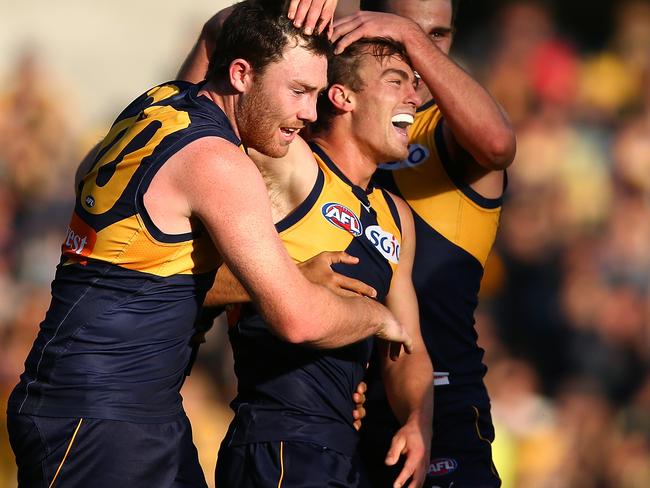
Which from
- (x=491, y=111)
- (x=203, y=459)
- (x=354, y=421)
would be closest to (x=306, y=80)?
(x=491, y=111)

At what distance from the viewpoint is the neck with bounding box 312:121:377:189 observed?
467 cm

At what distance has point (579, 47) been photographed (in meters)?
11.0

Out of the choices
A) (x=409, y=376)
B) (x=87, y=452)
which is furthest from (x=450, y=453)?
(x=87, y=452)

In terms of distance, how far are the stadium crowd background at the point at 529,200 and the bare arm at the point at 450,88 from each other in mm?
4337

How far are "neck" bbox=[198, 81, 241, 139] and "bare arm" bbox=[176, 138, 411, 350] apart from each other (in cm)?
37

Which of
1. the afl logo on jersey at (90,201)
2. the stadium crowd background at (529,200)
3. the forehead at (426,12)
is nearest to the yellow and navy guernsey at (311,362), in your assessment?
the afl logo on jersey at (90,201)

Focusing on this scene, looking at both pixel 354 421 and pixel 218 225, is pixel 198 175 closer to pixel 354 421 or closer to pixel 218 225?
pixel 218 225

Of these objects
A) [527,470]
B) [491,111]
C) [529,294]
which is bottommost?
[527,470]

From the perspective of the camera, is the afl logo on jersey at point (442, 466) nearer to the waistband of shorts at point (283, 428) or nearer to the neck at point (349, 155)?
the waistband of shorts at point (283, 428)

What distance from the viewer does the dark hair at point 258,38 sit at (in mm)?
3902

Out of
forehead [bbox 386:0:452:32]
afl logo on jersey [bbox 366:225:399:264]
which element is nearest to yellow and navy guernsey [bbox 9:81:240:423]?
afl logo on jersey [bbox 366:225:399:264]

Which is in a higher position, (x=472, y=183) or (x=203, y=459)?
(x=472, y=183)

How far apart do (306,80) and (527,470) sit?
581cm

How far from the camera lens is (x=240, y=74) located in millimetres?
3941
